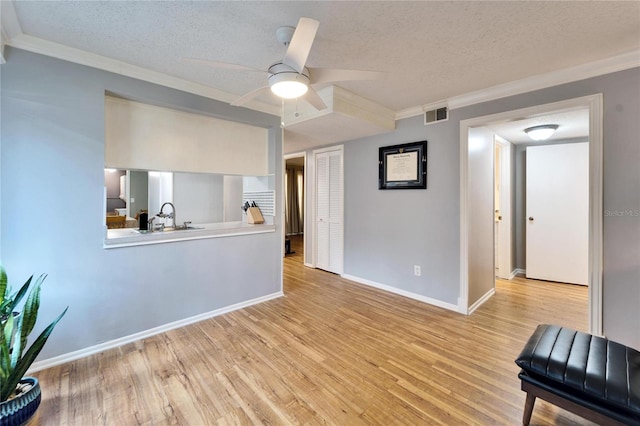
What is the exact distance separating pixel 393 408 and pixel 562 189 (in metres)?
4.31

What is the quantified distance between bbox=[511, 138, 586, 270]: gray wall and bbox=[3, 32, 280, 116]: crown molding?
458 cm

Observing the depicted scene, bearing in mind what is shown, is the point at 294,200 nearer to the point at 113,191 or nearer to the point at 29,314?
the point at 113,191

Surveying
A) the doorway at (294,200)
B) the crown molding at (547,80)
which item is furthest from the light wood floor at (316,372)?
the doorway at (294,200)

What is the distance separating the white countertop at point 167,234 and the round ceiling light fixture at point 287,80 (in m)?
1.75

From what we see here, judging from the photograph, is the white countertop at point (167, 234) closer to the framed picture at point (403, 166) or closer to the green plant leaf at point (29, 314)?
the green plant leaf at point (29, 314)

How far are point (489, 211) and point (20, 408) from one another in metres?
4.49

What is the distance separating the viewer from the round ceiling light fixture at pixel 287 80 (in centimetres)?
173

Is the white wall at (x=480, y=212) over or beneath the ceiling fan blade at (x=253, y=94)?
beneath

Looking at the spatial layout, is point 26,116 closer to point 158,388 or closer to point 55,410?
point 55,410

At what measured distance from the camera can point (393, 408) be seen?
67.2 inches

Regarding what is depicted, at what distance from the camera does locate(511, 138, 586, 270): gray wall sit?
466cm

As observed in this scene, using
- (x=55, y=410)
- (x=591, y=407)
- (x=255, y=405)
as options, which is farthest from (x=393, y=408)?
(x=55, y=410)

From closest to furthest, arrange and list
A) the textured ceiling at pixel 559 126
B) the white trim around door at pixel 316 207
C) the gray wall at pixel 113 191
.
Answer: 1. the textured ceiling at pixel 559 126
2. the white trim around door at pixel 316 207
3. the gray wall at pixel 113 191

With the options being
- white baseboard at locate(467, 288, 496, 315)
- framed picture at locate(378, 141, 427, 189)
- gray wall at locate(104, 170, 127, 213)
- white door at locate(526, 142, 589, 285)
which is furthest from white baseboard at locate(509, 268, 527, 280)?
gray wall at locate(104, 170, 127, 213)
